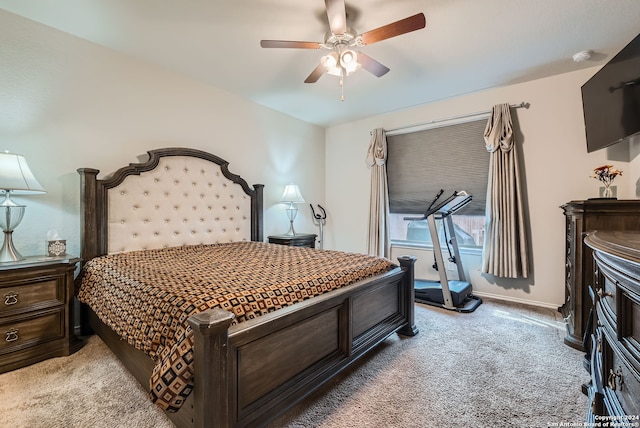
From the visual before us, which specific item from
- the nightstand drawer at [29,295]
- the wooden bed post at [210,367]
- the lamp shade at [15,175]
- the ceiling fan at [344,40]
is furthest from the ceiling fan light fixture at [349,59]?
the nightstand drawer at [29,295]

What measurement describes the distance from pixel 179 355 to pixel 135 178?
7.46ft

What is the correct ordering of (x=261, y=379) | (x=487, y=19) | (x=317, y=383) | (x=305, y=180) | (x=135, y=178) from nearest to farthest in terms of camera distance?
(x=261, y=379)
(x=317, y=383)
(x=487, y=19)
(x=135, y=178)
(x=305, y=180)

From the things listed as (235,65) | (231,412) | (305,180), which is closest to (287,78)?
(235,65)

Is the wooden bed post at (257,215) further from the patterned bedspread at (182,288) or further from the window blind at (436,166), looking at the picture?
the window blind at (436,166)

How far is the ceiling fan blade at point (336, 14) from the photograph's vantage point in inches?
73.3

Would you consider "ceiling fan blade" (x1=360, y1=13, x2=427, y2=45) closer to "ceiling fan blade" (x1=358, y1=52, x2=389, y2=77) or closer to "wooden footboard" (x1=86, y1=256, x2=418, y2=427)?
"ceiling fan blade" (x1=358, y1=52, x2=389, y2=77)

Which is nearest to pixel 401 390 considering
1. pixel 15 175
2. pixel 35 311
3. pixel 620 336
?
pixel 620 336

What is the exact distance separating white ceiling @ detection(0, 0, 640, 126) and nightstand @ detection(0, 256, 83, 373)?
6.45 feet

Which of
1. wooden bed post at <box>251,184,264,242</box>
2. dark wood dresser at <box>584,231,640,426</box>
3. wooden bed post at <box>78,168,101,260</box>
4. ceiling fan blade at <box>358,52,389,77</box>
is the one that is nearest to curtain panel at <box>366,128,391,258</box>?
wooden bed post at <box>251,184,264,242</box>

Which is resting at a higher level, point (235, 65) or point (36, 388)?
point (235, 65)

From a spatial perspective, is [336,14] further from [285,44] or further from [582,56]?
[582,56]

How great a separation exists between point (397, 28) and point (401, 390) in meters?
2.33

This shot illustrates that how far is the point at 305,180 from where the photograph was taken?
484 centimetres

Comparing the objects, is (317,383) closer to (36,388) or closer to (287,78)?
(36,388)
